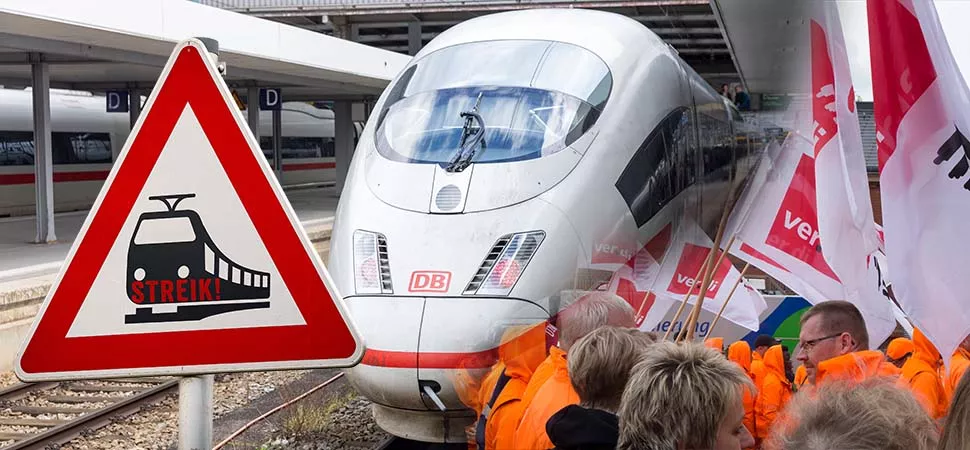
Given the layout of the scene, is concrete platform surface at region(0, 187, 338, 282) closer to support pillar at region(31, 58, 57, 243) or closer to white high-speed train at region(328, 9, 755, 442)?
support pillar at region(31, 58, 57, 243)

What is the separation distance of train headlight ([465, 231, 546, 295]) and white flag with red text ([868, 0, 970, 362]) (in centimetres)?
247

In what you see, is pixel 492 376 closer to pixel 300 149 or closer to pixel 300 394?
pixel 300 394

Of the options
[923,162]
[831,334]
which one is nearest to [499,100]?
[831,334]

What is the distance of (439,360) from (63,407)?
5.82 m

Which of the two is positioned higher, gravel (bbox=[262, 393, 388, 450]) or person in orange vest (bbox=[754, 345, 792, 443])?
person in orange vest (bbox=[754, 345, 792, 443])

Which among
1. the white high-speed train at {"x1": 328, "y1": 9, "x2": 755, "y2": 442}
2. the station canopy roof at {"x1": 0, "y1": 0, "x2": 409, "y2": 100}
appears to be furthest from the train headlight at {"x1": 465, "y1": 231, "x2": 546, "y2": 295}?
the station canopy roof at {"x1": 0, "y1": 0, "x2": 409, "y2": 100}

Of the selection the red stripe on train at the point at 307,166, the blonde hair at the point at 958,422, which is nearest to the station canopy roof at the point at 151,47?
the red stripe on train at the point at 307,166

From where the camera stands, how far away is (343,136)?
27.3 meters

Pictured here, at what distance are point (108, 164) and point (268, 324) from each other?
2297 cm

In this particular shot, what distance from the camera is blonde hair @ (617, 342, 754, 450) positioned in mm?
2734

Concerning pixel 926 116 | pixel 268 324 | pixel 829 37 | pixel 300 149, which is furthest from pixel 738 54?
pixel 300 149

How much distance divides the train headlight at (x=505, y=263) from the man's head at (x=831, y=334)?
1.77 meters

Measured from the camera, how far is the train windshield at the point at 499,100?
21.1 feet

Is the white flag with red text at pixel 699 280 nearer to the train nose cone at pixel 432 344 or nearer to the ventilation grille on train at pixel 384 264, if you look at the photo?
the train nose cone at pixel 432 344
